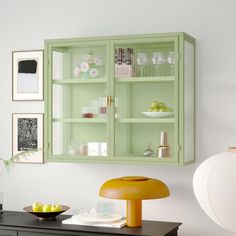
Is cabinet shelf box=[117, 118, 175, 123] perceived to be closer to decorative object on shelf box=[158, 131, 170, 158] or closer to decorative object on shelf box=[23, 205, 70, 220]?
decorative object on shelf box=[158, 131, 170, 158]

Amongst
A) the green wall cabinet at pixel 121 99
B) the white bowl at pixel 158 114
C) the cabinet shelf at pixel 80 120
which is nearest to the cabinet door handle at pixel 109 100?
the green wall cabinet at pixel 121 99

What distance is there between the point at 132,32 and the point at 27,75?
3.10 ft

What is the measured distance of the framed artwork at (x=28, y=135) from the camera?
15.4ft

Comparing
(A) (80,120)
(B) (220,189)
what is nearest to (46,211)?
(A) (80,120)

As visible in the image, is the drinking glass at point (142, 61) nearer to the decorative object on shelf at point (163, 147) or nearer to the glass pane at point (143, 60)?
the glass pane at point (143, 60)

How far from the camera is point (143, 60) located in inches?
162

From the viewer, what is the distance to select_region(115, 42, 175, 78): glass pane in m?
4.06

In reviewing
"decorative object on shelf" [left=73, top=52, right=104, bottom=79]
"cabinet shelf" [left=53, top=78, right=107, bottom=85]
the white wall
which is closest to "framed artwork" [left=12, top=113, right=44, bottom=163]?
the white wall

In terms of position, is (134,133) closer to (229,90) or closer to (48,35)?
(229,90)

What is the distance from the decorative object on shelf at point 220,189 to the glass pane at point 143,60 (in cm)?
138

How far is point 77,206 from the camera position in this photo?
4602 millimetres

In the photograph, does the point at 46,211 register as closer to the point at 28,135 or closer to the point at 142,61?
the point at 28,135

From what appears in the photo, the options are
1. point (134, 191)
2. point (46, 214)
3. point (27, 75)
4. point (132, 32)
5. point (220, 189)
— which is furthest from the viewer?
point (27, 75)

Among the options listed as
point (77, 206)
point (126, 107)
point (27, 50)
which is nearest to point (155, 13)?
point (126, 107)
